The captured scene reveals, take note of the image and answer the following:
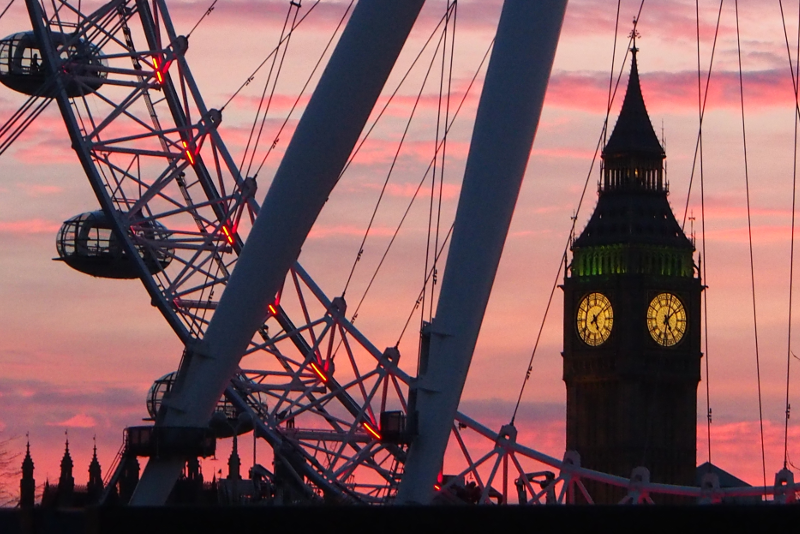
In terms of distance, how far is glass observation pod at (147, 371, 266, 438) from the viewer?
85.4m

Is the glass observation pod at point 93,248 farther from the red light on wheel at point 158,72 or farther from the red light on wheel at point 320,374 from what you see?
the red light on wheel at point 320,374

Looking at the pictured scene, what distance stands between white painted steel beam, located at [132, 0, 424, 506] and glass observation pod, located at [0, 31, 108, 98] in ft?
89.1

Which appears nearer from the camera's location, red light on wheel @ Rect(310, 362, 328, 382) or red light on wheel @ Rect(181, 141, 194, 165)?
red light on wheel @ Rect(310, 362, 328, 382)

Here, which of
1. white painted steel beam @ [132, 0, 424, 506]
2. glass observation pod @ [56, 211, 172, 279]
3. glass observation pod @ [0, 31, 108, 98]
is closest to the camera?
white painted steel beam @ [132, 0, 424, 506]

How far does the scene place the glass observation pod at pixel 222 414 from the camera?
8538 centimetres

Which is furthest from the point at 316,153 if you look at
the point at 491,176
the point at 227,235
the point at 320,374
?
the point at 320,374

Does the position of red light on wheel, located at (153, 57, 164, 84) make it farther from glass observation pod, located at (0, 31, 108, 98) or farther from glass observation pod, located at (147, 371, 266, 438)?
glass observation pod, located at (147, 371, 266, 438)

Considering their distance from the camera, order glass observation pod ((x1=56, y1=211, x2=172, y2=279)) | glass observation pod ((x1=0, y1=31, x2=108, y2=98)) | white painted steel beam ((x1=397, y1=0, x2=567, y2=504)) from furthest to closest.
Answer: glass observation pod ((x1=56, y1=211, x2=172, y2=279)) → glass observation pod ((x1=0, y1=31, x2=108, y2=98)) → white painted steel beam ((x1=397, y1=0, x2=567, y2=504))

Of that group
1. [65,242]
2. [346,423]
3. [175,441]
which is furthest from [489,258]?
[65,242]

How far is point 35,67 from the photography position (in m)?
82.5

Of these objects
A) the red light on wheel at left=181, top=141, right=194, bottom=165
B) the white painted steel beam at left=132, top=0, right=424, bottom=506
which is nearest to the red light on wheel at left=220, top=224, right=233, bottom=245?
the red light on wheel at left=181, top=141, right=194, bottom=165

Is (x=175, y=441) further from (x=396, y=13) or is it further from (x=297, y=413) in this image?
(x=297, y=413)

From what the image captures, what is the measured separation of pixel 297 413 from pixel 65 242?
10867 millimetres

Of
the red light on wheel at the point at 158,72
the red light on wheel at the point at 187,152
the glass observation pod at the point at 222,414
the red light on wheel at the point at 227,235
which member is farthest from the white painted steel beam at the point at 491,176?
the red light on wheel at the point at 158,72
